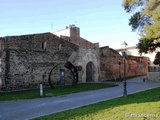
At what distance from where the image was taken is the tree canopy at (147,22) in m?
21.5

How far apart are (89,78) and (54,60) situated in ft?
26.6

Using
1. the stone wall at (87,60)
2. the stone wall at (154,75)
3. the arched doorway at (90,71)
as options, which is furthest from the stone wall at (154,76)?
the arched doorway at (90,71)

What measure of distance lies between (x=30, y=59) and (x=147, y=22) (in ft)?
42.7

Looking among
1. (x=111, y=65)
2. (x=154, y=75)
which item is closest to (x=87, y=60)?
(x=111, y=65)

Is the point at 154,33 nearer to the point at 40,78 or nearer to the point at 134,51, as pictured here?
the point at 40,78

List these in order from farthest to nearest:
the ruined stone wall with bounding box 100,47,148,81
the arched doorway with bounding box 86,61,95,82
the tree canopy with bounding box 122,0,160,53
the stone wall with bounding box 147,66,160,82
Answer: the ruined stone wall with bounding box 100,47,148,81
the arched doorway with bounding box 86,61,95,82
the stone wall with bounding box 147,66,160,82
the tree canopy with bounding box 122,0,160,53

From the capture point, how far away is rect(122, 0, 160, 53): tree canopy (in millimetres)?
21475

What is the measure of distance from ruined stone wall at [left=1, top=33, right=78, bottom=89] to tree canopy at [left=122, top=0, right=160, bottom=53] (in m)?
8.71

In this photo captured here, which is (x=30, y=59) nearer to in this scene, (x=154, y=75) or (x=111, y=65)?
(x=111, y=65)

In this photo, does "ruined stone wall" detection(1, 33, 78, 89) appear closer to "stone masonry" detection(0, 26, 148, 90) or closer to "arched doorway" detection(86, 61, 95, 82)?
"stone masonry" detection(0, 26, 148, 90)

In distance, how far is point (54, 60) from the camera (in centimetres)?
2741

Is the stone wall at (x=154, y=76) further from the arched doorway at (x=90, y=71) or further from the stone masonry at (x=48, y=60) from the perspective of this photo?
the arched doorway at (x=90, y=71)

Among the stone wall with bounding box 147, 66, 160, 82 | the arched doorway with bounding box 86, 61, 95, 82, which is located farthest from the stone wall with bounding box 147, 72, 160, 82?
the arched doorway with bounding box 86, 61, 95, 82

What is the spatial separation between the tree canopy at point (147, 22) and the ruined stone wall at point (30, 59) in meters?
8.71
